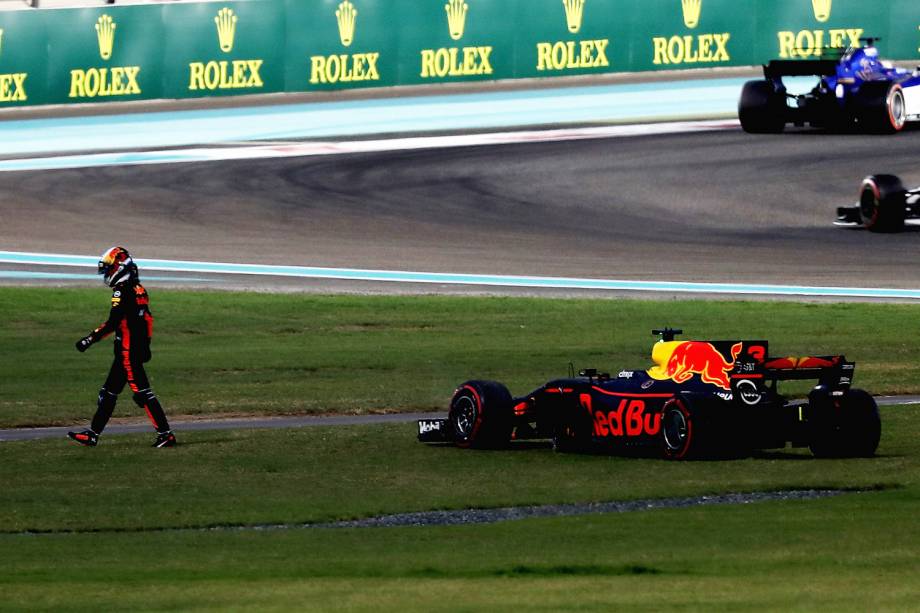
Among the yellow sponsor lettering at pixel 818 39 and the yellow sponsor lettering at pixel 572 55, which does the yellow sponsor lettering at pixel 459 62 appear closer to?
the yellow sponsor lettering at pixel 572 55

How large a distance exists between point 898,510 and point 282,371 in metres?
12.6

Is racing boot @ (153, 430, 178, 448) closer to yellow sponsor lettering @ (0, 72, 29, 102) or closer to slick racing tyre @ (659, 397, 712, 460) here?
slick racing tyre @ (659, 397, 712, 460)

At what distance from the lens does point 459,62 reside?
176ft

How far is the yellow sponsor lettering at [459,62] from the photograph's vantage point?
53438mm

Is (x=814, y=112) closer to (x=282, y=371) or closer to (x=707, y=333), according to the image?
(x=707, y=333)

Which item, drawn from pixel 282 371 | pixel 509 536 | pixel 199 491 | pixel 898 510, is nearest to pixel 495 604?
pixel 509 536

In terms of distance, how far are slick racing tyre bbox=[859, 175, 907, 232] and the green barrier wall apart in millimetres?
13184

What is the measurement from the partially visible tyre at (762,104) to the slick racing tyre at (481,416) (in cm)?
2780

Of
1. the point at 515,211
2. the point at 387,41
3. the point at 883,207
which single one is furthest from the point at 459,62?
the point at 883,207

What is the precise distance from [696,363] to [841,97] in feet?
93.3

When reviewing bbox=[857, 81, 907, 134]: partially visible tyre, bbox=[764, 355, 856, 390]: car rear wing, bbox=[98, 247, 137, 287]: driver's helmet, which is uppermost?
bbox=[857, 81, 907, 134]: partially visible tyre

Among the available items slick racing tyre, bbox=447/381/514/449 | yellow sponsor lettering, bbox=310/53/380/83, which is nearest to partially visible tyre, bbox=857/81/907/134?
yellow sponsor lettering, bbox=310/53/380/83

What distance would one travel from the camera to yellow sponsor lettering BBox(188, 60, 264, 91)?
5153 cm

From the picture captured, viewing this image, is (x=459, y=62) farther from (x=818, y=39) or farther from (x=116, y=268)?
(x=116, y=268)
